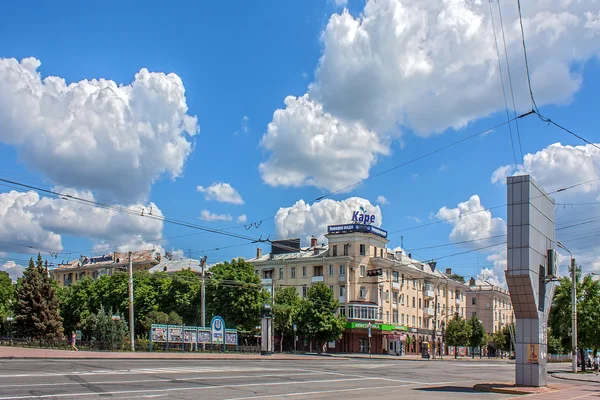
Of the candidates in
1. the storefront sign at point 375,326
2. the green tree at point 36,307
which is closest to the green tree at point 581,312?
the storefront sign at point 375,326

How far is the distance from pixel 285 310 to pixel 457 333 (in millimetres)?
34429

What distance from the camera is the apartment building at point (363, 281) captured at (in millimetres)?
76812

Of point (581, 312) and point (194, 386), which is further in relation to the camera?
point (581, 312)

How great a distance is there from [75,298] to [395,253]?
46311 mm

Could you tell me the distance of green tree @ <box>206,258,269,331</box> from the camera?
208 feet

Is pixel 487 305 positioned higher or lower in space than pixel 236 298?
lower

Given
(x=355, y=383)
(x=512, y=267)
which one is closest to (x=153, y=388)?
(x=355, y=383)

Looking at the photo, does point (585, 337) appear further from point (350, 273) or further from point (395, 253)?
point (395, 253)

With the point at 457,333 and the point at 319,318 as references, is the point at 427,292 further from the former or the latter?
the point at 319,318

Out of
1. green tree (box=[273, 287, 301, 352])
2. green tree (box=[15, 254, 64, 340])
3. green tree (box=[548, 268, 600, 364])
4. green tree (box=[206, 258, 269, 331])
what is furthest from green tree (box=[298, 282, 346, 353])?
green tree (box=[15, 254, 64, 340])

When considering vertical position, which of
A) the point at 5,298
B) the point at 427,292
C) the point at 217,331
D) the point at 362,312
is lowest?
the point at 362,312

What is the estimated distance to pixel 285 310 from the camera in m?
64.3

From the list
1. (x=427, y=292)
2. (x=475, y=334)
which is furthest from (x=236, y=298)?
(x=475, y=334)

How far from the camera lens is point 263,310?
175 ft
